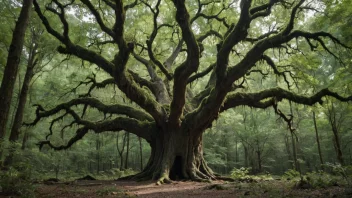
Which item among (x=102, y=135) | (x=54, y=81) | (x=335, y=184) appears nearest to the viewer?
(x=335, y=184)

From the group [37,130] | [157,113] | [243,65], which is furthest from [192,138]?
[37,130]

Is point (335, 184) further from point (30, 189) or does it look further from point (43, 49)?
point (43, 49)

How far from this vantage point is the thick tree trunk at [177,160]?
35.6 feet

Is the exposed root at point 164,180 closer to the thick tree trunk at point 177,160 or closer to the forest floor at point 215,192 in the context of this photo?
the thick tree trunk at point 177,160

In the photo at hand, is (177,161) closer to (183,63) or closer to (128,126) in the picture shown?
(128,126)

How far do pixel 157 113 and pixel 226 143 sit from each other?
2559 cm

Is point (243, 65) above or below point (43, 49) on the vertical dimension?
below

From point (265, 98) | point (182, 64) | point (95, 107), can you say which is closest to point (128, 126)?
point (95, 107)

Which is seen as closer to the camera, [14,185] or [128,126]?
[14,185]

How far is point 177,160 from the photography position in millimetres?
11500

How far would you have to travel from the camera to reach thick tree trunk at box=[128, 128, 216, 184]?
35.6 ft

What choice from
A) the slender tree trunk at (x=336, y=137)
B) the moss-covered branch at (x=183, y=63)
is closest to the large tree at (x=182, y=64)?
the moss-covered branch at (x=183, y=63)

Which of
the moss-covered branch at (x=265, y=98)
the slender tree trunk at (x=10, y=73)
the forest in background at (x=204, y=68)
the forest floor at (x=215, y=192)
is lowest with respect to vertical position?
the forest floor at (x=215, y=192)

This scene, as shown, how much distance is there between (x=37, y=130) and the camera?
23.0m
